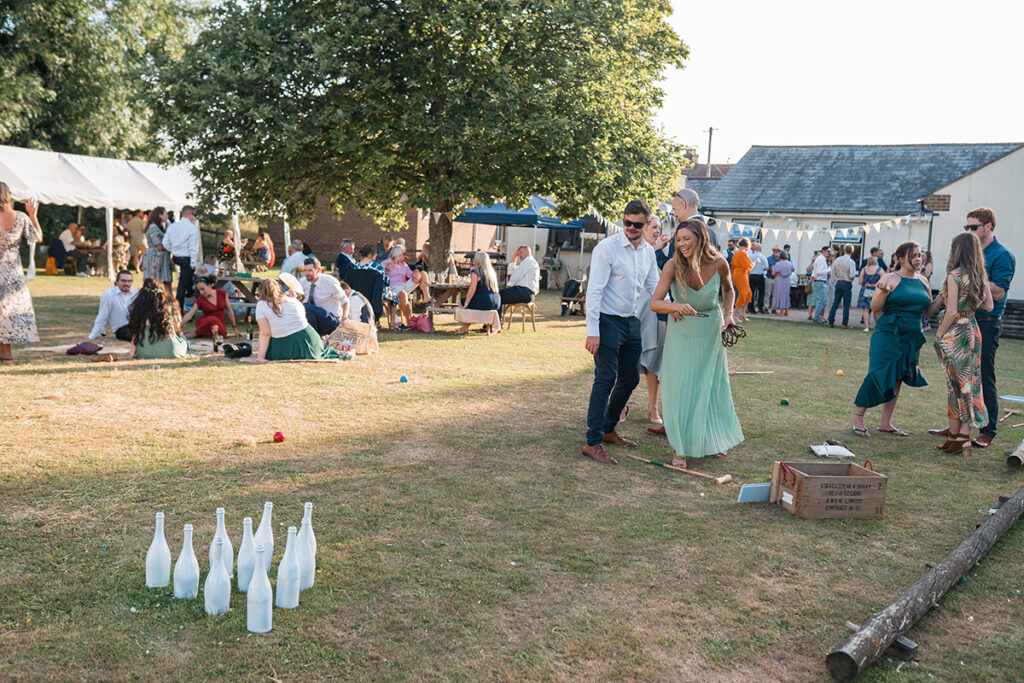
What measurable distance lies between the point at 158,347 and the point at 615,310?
6.48m

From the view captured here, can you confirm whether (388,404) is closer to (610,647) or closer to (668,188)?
(610,647)

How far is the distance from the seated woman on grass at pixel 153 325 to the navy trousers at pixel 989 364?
29.2 feet

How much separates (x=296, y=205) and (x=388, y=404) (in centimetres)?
1056

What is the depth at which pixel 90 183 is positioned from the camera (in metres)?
21.6

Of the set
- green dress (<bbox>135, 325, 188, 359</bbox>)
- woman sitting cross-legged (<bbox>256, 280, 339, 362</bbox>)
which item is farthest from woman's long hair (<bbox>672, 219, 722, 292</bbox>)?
green dress (<bbox>135, 325, 188, 359</bbox>)

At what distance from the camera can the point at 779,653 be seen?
3420 millimetres

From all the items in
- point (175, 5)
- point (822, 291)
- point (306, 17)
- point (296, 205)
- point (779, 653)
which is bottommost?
point (779, 653)

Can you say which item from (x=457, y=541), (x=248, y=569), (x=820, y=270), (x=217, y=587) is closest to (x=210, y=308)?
(x=457, y=541)

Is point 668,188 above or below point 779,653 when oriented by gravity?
above

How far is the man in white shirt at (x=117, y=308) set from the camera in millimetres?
10742

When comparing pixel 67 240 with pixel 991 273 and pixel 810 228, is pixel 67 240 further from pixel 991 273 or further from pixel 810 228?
pixel 810 228

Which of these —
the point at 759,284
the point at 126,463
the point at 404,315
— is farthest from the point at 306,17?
the point at 759,284

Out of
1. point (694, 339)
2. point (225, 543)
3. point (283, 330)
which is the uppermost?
point (694, 339)

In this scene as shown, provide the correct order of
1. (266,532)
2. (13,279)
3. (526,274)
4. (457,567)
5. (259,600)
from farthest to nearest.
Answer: (526,274)
(13,279)
(457,567)
(266,532)
(259,600)
